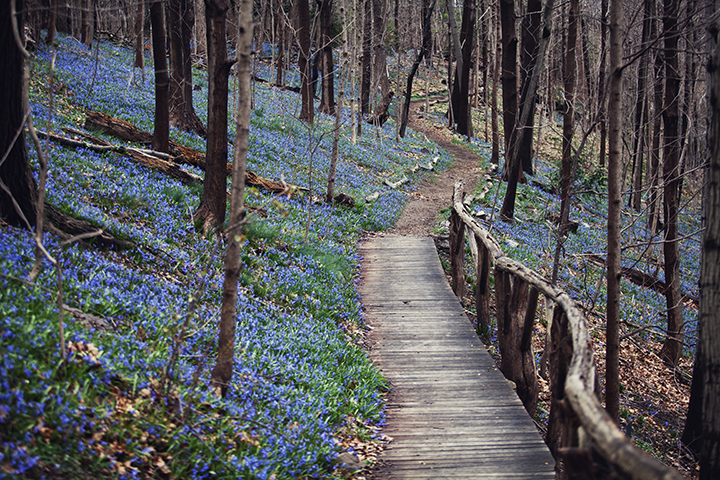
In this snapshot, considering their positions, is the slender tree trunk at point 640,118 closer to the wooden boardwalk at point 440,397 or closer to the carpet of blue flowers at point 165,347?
the wooden boardwalk at point 440,397

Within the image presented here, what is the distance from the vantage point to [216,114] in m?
7.19

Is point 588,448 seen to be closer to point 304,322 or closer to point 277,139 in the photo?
point 304,322

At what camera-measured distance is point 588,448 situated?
97.1 inches

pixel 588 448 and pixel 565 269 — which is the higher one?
pixel 588 448

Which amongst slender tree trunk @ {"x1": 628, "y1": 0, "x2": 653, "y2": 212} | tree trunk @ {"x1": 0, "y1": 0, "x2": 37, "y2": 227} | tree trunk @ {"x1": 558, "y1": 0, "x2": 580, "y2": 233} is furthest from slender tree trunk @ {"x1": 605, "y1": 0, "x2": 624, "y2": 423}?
slender tree trunk @ {"x1": 628, "y1": 0, "x2": 653, "y2": 212}

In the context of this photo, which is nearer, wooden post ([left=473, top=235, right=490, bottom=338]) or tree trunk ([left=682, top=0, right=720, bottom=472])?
tree trunk ([left=682, top=0, right=720, bottom=472])

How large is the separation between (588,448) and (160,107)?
10.0m

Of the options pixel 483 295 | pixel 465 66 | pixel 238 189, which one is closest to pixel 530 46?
pixel 465 66

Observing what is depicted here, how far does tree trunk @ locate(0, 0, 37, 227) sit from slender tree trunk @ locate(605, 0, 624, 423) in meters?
6.16

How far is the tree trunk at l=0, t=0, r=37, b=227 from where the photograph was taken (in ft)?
13.9

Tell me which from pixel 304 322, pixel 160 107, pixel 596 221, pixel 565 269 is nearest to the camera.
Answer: pixel 304 322

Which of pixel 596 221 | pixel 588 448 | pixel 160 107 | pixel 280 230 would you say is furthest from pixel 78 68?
pixel 596 221

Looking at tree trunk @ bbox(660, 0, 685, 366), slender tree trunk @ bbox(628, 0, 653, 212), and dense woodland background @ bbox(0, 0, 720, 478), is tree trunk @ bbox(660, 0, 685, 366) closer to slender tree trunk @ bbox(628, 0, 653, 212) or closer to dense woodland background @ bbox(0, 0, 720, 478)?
dense woodland background @ bbox(0, 0, 720, 478)

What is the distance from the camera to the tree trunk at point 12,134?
4.25m
